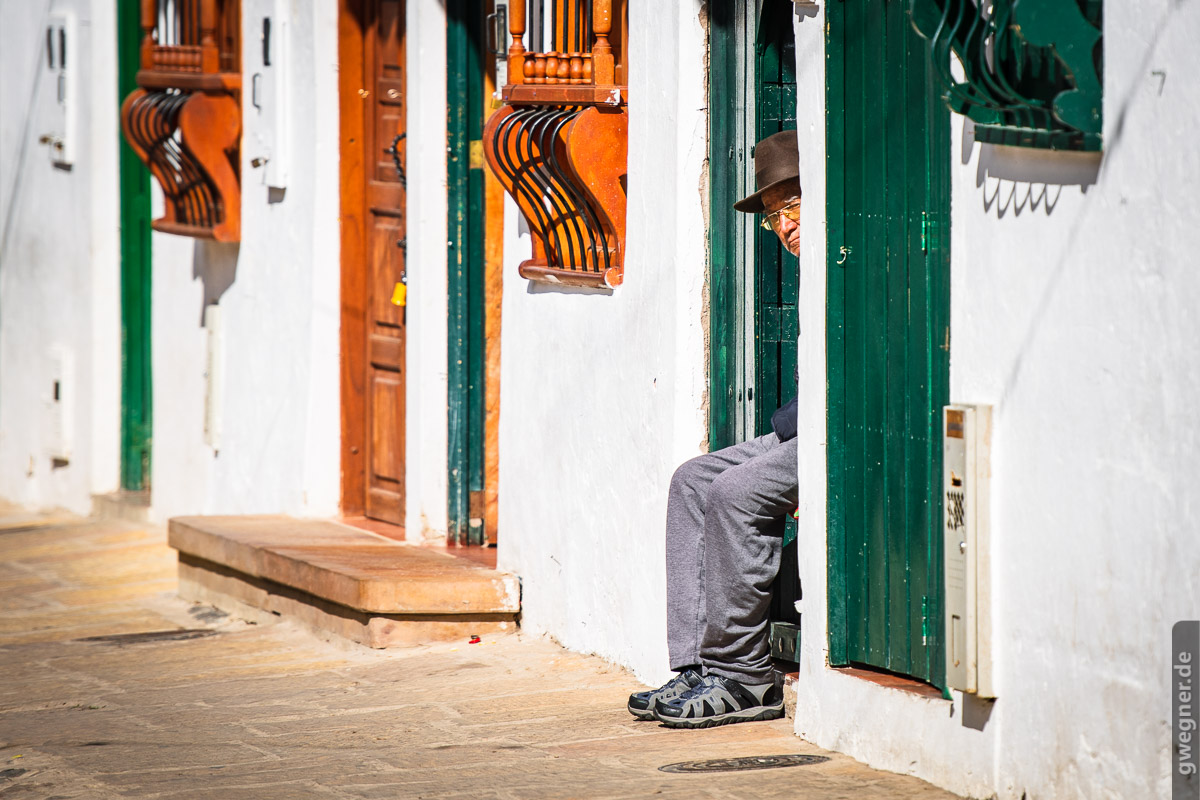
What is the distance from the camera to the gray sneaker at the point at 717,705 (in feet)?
16.1

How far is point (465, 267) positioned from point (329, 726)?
8.13 feet

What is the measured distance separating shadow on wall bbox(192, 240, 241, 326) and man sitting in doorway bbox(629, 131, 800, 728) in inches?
172

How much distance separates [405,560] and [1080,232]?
3664mm

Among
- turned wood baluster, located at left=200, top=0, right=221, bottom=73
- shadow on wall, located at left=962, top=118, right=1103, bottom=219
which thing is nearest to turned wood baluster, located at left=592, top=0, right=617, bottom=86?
shadow on wall, located at left=962, top=118, right=1103, bottom=219

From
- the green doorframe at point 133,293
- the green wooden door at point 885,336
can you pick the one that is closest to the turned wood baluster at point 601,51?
the green wooden door at point 885,336

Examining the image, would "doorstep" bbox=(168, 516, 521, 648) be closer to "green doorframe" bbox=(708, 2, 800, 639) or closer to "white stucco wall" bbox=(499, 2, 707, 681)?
"white stucco wall" bbox=(499, 2, 707, 681)

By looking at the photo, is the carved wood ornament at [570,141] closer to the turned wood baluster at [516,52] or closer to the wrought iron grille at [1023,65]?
the turned wood baluster at [516,52]

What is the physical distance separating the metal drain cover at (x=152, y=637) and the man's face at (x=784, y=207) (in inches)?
128

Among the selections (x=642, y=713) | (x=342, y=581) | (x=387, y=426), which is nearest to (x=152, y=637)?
(x=342, y=581)

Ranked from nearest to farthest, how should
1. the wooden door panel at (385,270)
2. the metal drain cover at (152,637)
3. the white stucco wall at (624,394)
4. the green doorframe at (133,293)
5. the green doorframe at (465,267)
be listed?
the white stucco wall at (624,394) < the metal drain cover at (152,637) < the green doorframe at (465,267) < the wooden door panel at (385,270) < the green doorframe at (133,293)

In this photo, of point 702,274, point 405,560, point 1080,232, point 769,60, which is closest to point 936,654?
point 1080,232

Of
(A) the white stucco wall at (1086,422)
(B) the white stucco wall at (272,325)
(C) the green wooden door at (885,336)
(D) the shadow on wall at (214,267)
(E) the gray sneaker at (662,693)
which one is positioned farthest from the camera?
(D) the shadow on wall at (214,267)

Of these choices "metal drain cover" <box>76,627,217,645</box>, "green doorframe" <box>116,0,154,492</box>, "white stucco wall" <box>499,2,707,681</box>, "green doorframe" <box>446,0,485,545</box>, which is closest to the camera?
"white stucco wall" <box>499,2,707,681</box>

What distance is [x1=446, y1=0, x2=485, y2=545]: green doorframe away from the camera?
705 cm
